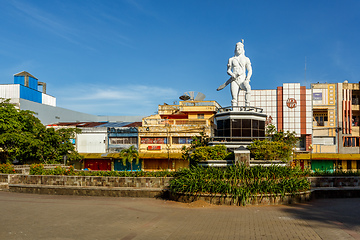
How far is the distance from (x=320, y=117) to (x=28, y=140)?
123ft

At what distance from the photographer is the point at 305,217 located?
12.9 metres

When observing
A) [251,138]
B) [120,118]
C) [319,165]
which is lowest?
[319,165]

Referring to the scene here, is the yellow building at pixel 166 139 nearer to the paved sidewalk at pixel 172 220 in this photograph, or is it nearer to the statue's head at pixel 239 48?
the statue's head at pixel 239 48

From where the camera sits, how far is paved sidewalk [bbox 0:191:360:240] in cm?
1039

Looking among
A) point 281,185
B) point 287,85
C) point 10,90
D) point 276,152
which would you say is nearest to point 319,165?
point 287,85

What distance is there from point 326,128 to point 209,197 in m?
36.3

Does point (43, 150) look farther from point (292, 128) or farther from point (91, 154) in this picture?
point (292, 128)

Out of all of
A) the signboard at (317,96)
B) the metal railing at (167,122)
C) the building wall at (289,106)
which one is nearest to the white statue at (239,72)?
the metal railing at (167,122)

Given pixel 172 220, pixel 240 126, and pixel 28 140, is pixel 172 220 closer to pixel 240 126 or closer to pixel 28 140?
pixel 240 126

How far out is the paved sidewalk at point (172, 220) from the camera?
10391 millimetres

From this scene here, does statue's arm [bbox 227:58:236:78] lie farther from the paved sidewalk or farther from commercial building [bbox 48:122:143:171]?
commercial building [bbox 48:122:143:171]

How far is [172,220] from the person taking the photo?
1262cm

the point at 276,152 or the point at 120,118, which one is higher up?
the point at 120,118

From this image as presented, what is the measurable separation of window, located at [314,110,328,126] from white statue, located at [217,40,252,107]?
26359 millimetres
